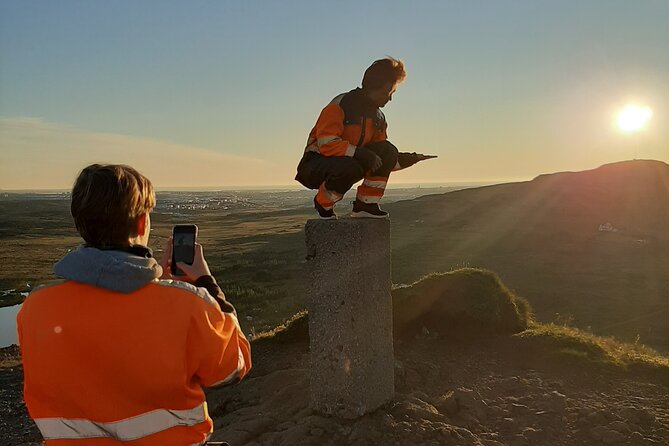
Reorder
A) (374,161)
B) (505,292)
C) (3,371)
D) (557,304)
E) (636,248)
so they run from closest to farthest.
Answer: (374,161)
(505,292)
(3,371)
(557,304)
(636,248)

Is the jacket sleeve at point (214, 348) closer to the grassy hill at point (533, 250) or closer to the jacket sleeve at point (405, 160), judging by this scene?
the jacket sleeve at point (405, 160)

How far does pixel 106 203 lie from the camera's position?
2211 mm

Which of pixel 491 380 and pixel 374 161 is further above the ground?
pixel 374 161

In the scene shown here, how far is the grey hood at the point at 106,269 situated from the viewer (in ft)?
7.06

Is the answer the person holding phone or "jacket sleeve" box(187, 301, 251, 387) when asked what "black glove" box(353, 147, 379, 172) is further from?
"jacket sleeve" box(187, 301, 251, 387)

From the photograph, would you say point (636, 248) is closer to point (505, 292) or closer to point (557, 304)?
point (557, 304)

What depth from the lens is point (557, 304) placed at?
2191 cm

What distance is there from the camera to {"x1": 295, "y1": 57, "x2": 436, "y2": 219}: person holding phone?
4887 mm

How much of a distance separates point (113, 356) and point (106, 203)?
58 cm

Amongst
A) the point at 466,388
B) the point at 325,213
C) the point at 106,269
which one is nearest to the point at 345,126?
the point at 325,213

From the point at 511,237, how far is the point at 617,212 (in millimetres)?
13736

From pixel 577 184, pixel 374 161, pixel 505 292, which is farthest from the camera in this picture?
pixel 577 184

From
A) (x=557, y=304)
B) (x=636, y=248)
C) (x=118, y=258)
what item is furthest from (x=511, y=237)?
(x=118, y=258)

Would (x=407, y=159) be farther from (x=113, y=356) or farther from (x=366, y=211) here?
(x=113, y=356)
